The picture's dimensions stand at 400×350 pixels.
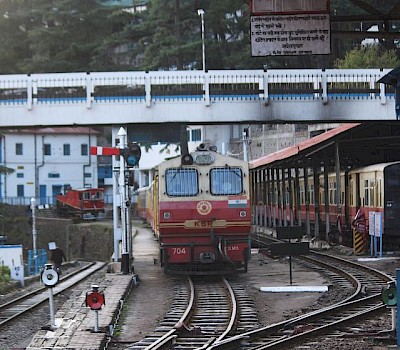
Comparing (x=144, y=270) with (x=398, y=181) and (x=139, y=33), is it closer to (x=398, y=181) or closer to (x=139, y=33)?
(x=398, y=181)

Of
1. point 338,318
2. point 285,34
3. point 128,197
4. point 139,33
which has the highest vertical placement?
point 139,33

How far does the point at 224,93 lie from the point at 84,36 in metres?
38.1

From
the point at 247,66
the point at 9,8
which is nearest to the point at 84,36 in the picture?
the point at 9,8

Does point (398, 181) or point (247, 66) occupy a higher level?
point (247, 66)

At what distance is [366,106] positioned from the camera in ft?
96.4

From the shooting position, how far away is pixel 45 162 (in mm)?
70500

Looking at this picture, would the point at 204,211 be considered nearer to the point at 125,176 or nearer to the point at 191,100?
the point at 125,176

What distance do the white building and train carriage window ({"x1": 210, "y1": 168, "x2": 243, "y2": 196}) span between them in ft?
161

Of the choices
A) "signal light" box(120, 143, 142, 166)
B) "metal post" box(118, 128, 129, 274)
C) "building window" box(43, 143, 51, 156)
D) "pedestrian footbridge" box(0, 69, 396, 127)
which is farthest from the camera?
"building window" box(43, 143, 51, 156)

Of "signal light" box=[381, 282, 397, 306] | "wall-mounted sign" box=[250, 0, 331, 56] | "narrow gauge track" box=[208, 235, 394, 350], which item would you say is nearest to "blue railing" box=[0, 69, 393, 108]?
"narrow gauge track" box=[208, 235, 394, 350]

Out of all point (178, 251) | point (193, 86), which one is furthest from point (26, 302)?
point (193, 86)

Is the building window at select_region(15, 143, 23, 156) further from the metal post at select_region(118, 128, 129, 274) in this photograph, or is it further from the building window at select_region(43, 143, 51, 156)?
the metal post at select_region(118, 128, 129, 274)

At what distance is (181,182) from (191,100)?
31.2 feet

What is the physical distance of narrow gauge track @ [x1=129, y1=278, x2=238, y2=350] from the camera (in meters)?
12.6
